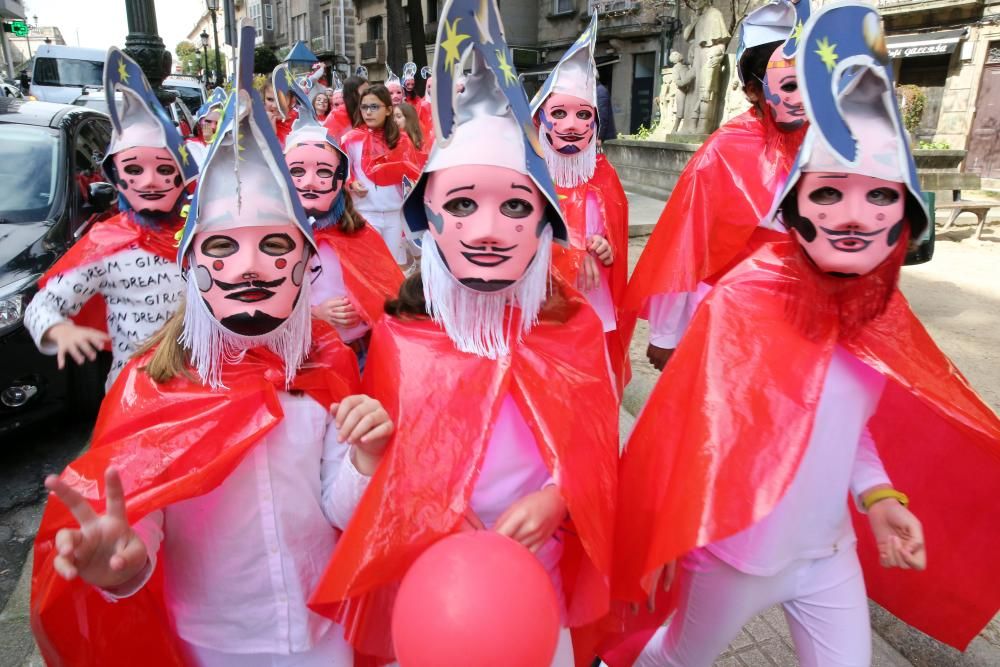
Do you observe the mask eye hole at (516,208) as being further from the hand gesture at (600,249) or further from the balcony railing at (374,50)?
the balcony railing at (374,50)

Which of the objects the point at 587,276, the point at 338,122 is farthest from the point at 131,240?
the point at 338,122

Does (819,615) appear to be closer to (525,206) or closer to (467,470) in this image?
(467,470)

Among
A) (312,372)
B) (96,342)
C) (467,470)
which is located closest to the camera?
(467,470)

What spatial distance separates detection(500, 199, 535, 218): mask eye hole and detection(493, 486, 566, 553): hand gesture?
656 mm

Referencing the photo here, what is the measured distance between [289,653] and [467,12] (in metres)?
1.59

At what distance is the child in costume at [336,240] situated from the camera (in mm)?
3156

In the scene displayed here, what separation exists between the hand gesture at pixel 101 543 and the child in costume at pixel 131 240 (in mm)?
1388

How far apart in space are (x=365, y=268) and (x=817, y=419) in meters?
2.13

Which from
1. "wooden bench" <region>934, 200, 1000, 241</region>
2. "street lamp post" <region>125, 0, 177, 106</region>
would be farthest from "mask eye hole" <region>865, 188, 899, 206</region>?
"wooden bench" <region>934, 200, 1000, 241</region>

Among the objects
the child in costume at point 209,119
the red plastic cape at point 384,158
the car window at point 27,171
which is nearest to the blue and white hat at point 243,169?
the car window at point 27,171

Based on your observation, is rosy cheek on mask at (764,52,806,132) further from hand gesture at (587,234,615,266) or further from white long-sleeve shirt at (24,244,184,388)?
white long-sleeve shirt at (24,244,184,388)

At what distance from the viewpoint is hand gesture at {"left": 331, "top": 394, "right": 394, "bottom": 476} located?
61.1 inches

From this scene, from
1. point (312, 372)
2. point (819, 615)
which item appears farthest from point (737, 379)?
point (312, 372)

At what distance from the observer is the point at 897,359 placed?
69.2 inches
